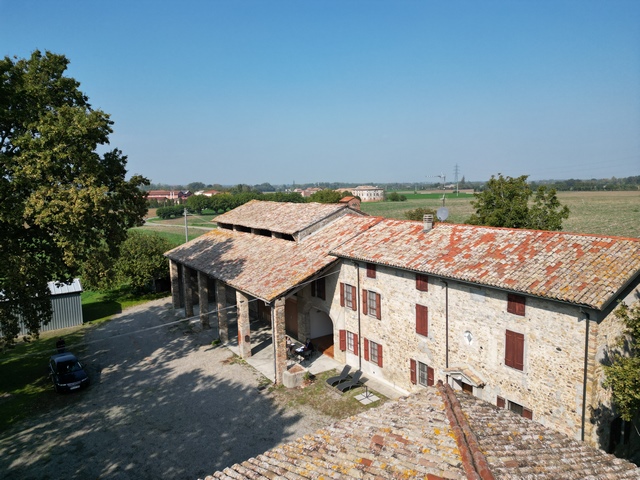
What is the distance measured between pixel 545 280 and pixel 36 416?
71.0 ft

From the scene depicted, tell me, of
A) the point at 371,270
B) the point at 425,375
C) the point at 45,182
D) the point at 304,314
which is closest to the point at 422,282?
the point at 371,270

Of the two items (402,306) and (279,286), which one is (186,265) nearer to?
(279,286)

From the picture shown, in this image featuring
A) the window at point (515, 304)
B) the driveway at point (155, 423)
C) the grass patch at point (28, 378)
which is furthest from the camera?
the grass patch at point (28, 378)

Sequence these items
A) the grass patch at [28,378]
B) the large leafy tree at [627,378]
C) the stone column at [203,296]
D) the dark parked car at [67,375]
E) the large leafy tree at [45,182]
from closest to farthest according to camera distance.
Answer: the large leafy tree at [627,378]
the large leafy tree at [45,182]
the grass patch at [28,378]
the dark parked car at [67,375]
the stone column at [203,296]

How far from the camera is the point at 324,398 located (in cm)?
1914

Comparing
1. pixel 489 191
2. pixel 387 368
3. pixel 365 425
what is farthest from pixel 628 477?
pixel 489 191

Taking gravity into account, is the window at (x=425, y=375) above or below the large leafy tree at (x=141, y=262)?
below

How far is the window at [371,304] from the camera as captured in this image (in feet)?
65.6

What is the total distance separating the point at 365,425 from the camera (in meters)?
8.74

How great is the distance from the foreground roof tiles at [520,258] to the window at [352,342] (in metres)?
4.38

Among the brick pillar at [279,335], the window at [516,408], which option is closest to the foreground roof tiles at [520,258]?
the brick pillar at [279,335]

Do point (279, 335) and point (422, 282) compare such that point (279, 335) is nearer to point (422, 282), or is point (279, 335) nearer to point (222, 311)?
point (222, 311)

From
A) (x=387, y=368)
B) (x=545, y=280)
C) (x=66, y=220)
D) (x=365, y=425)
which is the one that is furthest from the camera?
(x=387, y=368)

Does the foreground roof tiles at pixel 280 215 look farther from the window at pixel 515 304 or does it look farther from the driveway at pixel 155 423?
the window at pixel 515 304
